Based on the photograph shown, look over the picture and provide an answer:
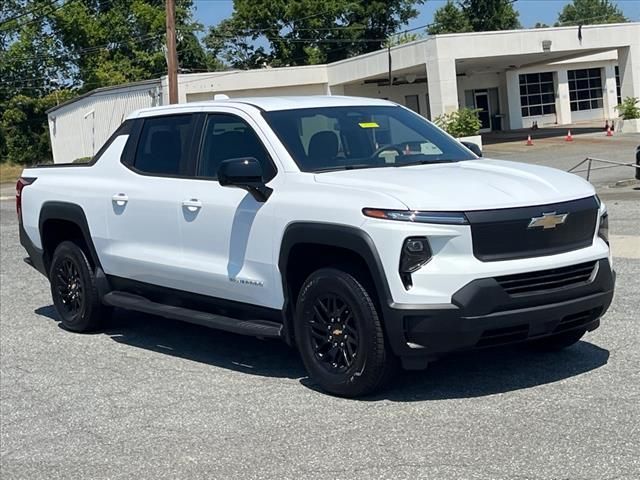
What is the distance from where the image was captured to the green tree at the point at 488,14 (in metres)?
76.1

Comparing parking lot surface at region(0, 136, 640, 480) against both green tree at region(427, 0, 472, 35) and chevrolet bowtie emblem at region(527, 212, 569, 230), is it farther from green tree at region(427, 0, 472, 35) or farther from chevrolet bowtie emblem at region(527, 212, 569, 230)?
green tree at region(427, 0, 472, 35)

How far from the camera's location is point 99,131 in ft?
150

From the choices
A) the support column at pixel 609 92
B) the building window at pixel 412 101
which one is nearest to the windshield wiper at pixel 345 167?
the building window at pixel 412 101

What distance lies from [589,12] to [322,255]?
5420 inches

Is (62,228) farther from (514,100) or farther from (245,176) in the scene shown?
(514,100)

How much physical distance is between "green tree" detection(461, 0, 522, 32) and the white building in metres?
22.4

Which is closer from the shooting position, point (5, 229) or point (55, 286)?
point (55, 286)

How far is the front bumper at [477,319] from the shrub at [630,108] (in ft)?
117

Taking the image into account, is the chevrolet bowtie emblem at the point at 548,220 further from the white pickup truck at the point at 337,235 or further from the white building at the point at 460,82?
the white building at the point at 460,82

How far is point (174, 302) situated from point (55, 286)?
1771 mm

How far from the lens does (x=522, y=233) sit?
17.7 feet

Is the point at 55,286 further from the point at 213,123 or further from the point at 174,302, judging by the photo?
the point at 213,123

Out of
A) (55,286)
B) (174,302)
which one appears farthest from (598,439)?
(55,286)

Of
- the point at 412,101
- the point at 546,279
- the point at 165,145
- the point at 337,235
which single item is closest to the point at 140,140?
the point at 165,145
